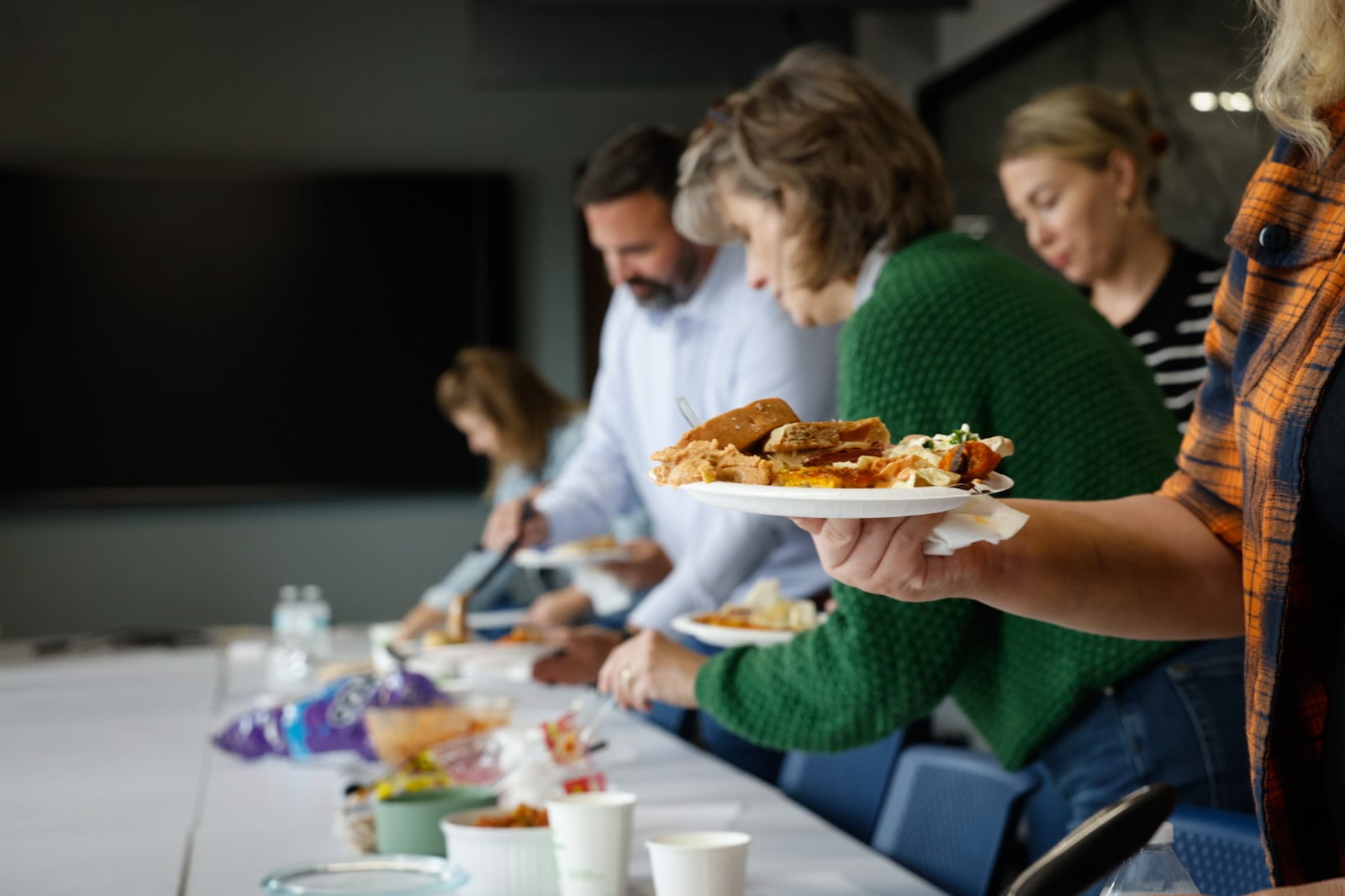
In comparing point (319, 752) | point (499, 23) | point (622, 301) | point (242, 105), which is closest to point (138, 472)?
point (242, 105)

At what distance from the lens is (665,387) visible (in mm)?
2795

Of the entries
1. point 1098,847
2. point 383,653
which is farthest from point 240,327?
point 1098,847

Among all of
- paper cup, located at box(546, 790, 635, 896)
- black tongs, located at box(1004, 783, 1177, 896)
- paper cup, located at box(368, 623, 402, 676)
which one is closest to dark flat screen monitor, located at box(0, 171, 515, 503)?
paper cup, located at box(368, 623, 402, 676)

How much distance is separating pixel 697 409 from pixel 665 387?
23 centimetres

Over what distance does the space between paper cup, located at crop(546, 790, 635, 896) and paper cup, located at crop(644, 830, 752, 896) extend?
7cm

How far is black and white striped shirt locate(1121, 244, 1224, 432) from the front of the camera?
8.25ft

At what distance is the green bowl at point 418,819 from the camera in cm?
129

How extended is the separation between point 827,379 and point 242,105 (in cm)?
401

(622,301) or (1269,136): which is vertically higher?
(1269,136)

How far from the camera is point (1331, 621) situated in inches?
35.1

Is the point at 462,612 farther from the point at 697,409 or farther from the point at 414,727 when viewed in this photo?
the point at 414,727

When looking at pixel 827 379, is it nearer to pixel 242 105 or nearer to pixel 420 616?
pixel 420 616

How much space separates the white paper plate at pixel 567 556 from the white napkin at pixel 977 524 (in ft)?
6.79

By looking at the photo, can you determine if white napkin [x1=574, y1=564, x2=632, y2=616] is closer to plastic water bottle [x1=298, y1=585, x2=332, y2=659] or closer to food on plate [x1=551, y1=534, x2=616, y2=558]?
food on plate [x1=551, y1=534, x2=616, y2=558]
